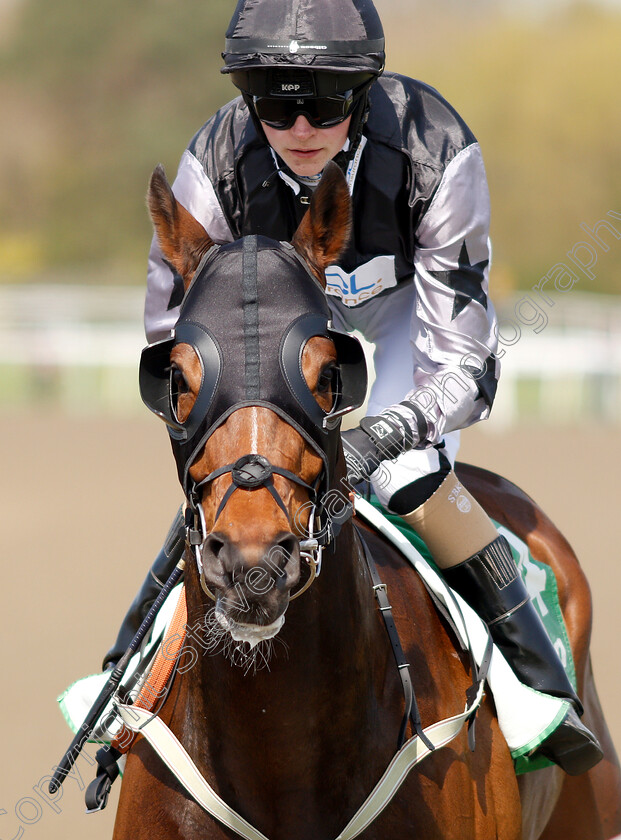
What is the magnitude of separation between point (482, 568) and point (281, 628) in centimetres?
97

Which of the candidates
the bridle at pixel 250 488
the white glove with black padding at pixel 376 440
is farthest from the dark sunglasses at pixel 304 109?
the bridle at pixel 250 488

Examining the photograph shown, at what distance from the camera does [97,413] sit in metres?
15.6

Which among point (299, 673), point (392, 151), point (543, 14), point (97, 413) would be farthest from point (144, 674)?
point (543, 14)

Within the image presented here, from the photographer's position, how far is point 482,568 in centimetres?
329

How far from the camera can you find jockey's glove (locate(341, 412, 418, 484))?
2709 mm

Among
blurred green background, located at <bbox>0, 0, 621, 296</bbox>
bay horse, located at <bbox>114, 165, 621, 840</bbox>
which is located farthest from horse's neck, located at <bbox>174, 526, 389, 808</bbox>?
blurred green background, located at <bbox>0, 0, 621, 296</bbox>

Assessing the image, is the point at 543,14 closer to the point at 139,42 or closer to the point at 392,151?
the point at 139,42

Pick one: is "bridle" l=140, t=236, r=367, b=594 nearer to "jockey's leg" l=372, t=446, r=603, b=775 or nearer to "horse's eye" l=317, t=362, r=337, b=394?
"horse's eye" l=317, t=362, r=337, b=394

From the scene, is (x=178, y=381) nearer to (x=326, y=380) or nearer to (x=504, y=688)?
(x=326, y=380)

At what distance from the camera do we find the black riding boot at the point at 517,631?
3.29 meters

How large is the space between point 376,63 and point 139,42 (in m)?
46.8

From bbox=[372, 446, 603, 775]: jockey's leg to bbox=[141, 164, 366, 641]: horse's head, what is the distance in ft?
2.61

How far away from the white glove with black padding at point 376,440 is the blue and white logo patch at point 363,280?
68cm

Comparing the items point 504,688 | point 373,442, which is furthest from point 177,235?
point 504,688
